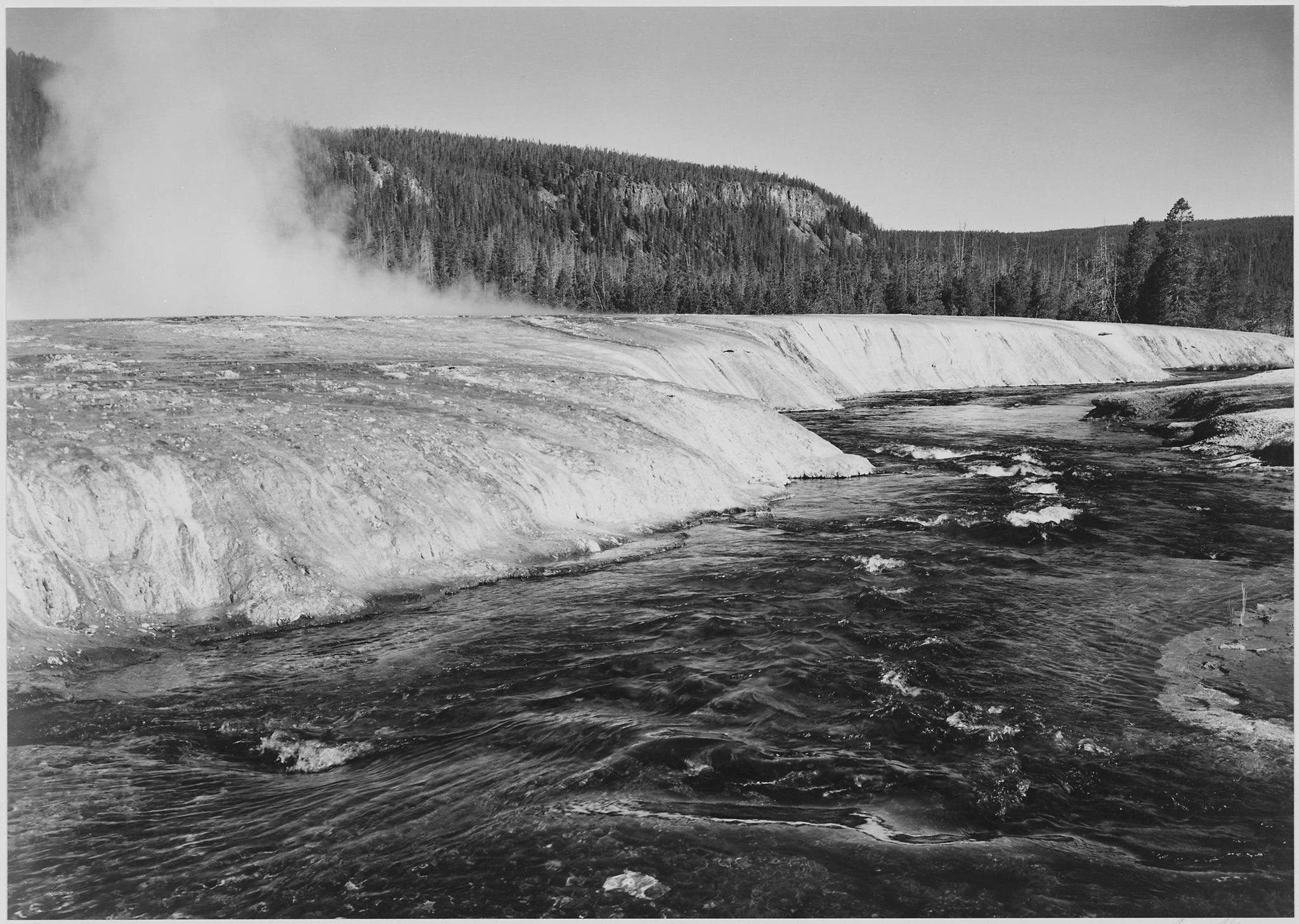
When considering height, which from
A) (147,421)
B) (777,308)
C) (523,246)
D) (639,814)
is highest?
(523,246)

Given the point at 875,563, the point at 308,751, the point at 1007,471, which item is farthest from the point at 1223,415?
the point at 308,751

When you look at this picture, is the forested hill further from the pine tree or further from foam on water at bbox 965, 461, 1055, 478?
foam on water at bbox 965, 461, 1055, 478

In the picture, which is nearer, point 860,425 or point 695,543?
point 695,543

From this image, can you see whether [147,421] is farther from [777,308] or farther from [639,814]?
[777,308]

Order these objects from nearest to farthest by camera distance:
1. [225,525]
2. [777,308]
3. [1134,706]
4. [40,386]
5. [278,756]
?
1. [278,756]
2. [1134,706]
3. [225,525]
4. [40,386]
5. [777,308]

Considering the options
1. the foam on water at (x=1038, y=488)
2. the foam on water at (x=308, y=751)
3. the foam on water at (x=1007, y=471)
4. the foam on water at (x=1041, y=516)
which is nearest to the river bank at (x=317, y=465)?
the foam on water at (x=1007, y=471)

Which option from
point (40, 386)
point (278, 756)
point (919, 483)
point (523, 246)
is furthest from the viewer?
point (523, 246)

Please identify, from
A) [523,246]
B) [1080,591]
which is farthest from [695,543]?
[523,246]

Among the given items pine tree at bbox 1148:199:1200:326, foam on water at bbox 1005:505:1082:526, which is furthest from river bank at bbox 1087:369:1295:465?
pine tree at bbox 1148:199:1200:326
